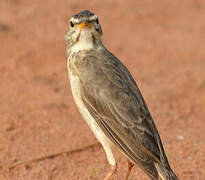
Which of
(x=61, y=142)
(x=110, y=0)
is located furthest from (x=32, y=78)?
(x=110, y=0)

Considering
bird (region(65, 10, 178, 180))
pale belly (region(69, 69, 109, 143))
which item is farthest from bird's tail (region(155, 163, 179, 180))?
pale belly (region(69, 69, 109, 143))

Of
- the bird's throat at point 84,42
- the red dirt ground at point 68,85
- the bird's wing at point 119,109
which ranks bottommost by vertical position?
the red dirt ground at point 68,85

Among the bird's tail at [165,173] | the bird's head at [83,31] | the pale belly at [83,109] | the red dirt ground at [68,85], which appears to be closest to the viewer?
the bird's tail at [165,173]

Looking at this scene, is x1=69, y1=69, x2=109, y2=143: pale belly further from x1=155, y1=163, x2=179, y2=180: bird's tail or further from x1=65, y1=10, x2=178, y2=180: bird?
x1=155, y1=163, x2=179, y2=180: bird's tail

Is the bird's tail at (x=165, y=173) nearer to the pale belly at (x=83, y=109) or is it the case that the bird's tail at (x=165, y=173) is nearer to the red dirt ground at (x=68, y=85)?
the pale belly at (x=83, y=109)

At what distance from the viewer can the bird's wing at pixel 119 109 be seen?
5969 mm

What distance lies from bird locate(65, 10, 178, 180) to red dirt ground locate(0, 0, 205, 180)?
3.50ft

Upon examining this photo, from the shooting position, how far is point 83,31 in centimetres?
655

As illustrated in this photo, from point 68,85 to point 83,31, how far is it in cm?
339

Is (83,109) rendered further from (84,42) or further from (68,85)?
(68,85)

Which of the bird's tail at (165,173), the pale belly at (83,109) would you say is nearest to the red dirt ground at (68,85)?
the pale belly at (83,109)

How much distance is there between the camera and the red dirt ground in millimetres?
7270

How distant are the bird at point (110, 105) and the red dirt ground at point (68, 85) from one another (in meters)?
1.07

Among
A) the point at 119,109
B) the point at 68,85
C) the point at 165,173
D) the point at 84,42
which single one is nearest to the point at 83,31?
the point at 84,42
